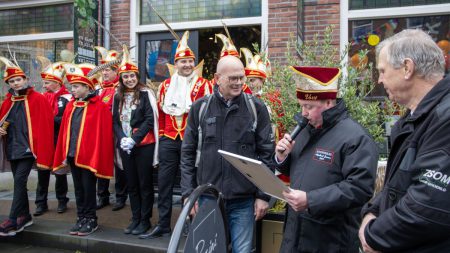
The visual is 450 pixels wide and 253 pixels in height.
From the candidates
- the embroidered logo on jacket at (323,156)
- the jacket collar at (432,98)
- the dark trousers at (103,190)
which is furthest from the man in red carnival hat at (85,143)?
the jacket collar at (432,98)

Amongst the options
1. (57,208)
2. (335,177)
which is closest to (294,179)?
(335,177)

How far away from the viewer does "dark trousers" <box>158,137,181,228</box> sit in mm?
4980

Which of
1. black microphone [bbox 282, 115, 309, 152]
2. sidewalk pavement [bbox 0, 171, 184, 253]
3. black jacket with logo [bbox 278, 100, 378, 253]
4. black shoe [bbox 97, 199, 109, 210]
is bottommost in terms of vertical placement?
sidewalk pavement [bbox 0, 171, 184, 253]

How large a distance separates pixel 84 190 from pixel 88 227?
44 centimetres

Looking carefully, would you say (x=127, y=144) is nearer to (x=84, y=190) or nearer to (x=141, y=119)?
(x=141, y=119)

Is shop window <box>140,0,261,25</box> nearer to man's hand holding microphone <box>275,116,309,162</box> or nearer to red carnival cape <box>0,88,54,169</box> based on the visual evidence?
red carnival cape <box>0,88,54,169</box>

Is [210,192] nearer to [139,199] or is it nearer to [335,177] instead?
[335,177]

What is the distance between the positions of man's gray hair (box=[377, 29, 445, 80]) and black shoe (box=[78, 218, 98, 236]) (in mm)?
4361

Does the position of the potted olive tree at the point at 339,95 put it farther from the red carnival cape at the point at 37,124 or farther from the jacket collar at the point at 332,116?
the red carnival cape at the point at 37,124

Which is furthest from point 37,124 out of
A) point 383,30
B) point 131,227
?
point 383,30

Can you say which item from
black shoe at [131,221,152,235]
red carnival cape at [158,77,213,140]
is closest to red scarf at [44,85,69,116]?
red carnival cape at [158,77,213,140]

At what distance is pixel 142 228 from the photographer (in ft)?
17.0

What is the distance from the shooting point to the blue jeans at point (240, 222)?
3.47 meters

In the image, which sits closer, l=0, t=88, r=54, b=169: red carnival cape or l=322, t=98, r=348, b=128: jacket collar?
l=322, t=98, r=348, b=128: jacket collar
